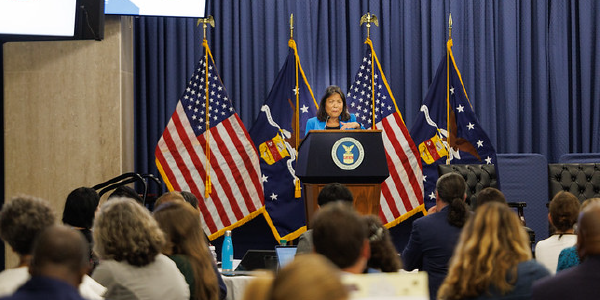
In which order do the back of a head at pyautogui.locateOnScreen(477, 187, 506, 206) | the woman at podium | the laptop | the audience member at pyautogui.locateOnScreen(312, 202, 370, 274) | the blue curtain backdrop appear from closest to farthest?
1. the audience member at pyautogui.locateOnScreen(312, 202, 370, 274)
2. the laptop
3. the back of a head at pyautogui.locateOnScreen(477, 187, 506, 206)
4. the woman at podium
5. the blue curtain backdrop

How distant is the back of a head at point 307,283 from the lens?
3.75 feet

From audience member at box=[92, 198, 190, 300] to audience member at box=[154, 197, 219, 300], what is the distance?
194 millimetres

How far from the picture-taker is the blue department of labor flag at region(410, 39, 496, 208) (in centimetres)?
755

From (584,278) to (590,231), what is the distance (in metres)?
0.15

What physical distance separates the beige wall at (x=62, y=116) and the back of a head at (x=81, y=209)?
11.7ft

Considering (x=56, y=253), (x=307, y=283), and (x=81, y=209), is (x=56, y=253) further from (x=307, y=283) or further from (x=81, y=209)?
(x=81, y=209)

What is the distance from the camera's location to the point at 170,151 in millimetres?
7512

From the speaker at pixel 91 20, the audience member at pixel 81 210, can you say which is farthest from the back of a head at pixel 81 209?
the speaker at pixel 91 20

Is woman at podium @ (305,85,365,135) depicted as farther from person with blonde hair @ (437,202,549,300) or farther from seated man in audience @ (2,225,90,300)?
seated man in audience @ (2,225,90,300)

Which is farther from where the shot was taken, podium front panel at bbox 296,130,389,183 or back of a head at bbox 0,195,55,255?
podium front panel at bbox 296,130,389,183

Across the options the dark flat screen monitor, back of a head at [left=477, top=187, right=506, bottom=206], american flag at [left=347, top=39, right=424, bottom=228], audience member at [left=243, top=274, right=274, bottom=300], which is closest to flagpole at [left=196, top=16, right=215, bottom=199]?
the dark flat screen monitor

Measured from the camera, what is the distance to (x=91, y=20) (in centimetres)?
694

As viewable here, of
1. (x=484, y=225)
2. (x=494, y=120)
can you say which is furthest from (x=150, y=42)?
(x=484, y=225)

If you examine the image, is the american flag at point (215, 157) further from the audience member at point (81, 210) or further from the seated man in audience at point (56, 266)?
the seated man in audience at point (56, 266)
